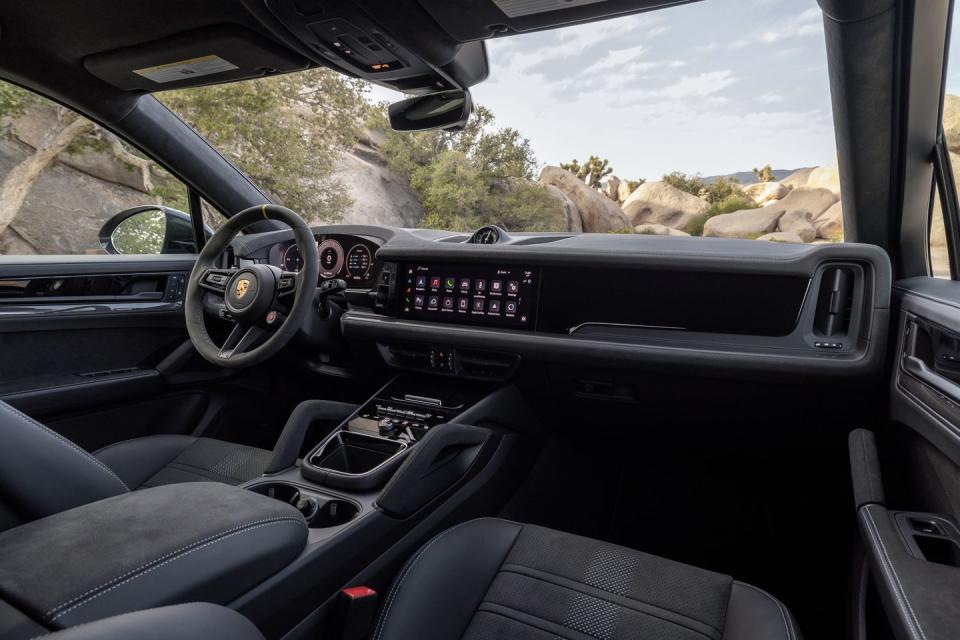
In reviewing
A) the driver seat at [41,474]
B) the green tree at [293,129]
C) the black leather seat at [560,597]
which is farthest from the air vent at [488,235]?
the green tree at [293,129]

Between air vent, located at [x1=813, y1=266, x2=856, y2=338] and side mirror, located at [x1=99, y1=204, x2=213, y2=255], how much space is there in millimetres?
2581

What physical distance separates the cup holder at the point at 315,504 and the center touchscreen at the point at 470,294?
75 centimetres

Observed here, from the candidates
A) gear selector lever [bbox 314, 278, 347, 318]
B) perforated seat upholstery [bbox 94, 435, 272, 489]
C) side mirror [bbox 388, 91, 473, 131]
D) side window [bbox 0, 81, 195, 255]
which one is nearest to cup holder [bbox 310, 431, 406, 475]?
perforated seat upholstery [bbox 94, 435, 272, 489]

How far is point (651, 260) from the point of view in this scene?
1.80 meters

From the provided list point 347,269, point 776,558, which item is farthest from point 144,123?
point 776,558

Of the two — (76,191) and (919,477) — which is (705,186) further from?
(76,191)

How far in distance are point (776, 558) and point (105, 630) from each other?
7.07ft

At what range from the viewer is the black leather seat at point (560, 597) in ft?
4.44

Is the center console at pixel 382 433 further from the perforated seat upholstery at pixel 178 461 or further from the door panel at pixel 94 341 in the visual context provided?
the door panel at pixel 94 341

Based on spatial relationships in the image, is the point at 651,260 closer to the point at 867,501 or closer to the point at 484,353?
the point at 484,353

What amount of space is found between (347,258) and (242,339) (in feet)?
2.09

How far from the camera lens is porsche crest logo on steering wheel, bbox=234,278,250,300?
205cm

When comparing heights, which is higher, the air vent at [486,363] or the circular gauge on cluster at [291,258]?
the circular gauge on cluster at [291,258]

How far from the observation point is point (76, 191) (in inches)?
125
